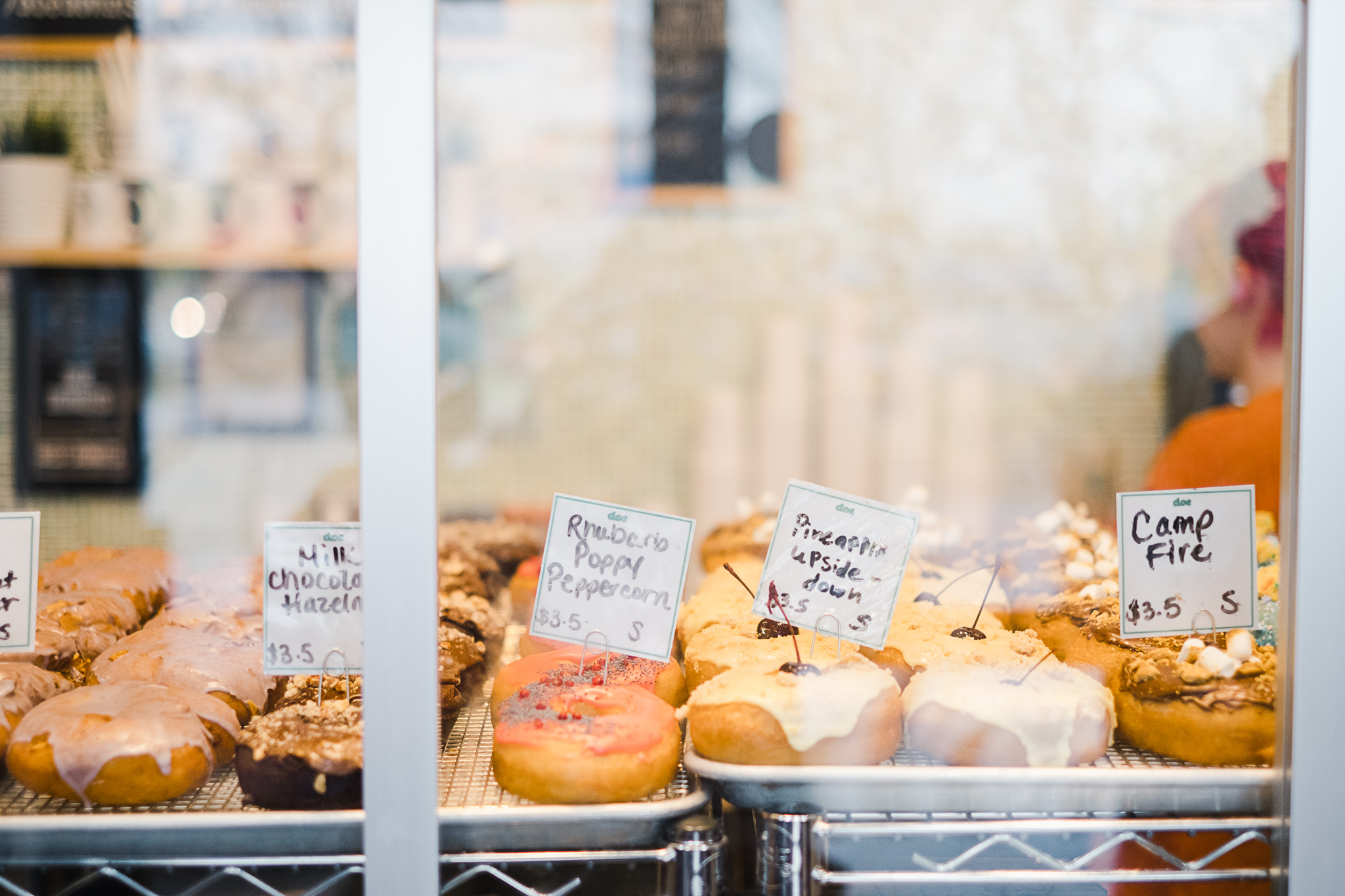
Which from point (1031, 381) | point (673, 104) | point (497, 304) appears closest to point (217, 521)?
point (497, 304)

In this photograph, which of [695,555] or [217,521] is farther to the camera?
[217,521]

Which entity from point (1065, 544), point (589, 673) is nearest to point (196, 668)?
point (589, 673)

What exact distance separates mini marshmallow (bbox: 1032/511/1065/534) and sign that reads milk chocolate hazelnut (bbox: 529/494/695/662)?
969mm

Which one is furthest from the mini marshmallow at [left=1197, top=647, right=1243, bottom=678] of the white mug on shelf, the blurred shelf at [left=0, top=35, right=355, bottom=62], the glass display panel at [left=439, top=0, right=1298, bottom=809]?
the white mug on shelf

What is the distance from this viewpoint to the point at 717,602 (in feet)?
4.95

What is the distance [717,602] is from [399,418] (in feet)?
2.59

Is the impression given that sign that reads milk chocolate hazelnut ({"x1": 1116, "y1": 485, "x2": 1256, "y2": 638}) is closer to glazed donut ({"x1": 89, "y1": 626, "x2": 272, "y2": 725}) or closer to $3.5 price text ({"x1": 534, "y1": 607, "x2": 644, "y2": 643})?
$3.5 price text ({"x1": 534, "y1": 607, "x2": 644, "y2": 643})

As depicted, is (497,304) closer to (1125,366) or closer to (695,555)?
(695,555)

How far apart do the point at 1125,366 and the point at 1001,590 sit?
1.37m

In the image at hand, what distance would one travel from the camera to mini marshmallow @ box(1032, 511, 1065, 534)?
1.81m

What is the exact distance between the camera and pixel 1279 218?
1205 mm

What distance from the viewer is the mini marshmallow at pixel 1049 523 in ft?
5.93

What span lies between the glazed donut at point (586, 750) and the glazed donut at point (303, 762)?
16 centimetres

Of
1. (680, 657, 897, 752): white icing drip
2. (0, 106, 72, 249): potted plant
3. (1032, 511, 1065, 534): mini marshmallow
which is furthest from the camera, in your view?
(0, 106, 72, 249): potted plant
